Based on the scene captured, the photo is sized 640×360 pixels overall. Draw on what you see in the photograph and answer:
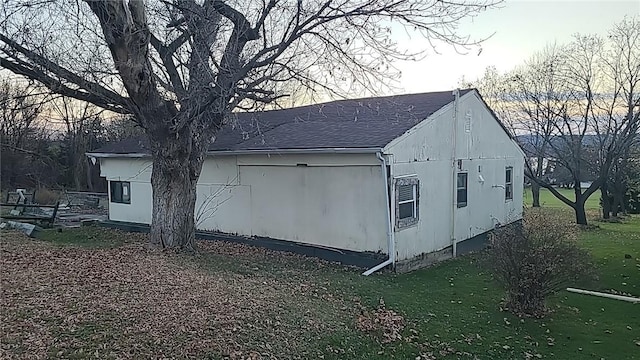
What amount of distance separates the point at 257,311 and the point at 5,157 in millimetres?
22905

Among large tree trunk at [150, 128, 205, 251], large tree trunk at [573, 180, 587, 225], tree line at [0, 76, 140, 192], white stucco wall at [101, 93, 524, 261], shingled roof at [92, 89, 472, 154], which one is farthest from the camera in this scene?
tree line at [0, 76, 140, 192]

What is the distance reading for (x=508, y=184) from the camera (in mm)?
17766

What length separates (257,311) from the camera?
6.54 m

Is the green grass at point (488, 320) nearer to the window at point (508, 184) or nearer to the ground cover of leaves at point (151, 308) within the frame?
the ground cover of leaves at point (151, 308)

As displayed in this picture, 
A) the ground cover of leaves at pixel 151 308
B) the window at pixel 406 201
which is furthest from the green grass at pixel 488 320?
the window at pixel 406 201

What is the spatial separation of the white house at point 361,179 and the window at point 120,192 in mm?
114

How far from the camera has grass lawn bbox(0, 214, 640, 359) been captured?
5.31 metres

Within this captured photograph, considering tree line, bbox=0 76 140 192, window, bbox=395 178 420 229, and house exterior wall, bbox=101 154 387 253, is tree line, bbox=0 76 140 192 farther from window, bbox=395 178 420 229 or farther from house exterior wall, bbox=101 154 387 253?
window, bbox=395 178 420 229

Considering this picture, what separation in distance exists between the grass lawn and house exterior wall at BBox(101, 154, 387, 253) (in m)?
1.15

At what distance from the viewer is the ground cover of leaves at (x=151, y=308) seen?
508 cm

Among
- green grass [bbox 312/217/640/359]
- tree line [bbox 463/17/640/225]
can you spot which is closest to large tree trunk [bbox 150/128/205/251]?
green grass [bbox 312/217/640/359]

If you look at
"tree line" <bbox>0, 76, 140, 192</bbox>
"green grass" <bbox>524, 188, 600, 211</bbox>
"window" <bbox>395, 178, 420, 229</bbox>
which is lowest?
"green grass" <bbox>524, 188, 600, 211</bbox>

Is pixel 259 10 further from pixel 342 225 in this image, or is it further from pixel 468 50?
pixel 342 225

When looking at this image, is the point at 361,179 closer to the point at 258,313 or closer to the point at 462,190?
the point at 462,190
